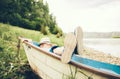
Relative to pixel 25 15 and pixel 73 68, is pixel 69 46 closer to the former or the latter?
pixel 73 68

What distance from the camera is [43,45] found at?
6812mm

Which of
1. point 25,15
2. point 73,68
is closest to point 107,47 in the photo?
point 25,15

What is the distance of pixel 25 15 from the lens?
837 inches

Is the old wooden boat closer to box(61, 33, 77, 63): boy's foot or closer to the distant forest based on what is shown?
box(61, 33, 77, 63): boy's foot

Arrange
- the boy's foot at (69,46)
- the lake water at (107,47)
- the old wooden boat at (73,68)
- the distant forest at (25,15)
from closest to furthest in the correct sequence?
the old wooden boat at (73,68) < the boy's foot at (69,46) < the distant forest at (25,15) < the lake water at (107,47)

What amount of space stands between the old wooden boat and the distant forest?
12835 mm

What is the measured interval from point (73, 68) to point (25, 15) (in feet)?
56.2

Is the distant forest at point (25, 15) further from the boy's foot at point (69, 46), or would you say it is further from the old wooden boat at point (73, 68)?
the boy's foot at point (69, 46)

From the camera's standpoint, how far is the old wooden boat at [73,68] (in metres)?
4.04

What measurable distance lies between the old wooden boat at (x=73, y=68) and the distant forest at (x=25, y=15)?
1284cm

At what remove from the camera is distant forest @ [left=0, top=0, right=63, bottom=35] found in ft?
63.3

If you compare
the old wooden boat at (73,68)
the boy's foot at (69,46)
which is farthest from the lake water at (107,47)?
the boy's foot at (69,46)

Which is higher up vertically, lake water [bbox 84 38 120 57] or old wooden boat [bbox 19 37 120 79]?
old wooden boat [bbox 19 37 120 79]

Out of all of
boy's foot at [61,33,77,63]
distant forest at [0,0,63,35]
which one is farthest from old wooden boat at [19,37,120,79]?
distant forest at [0,0,63,35]
